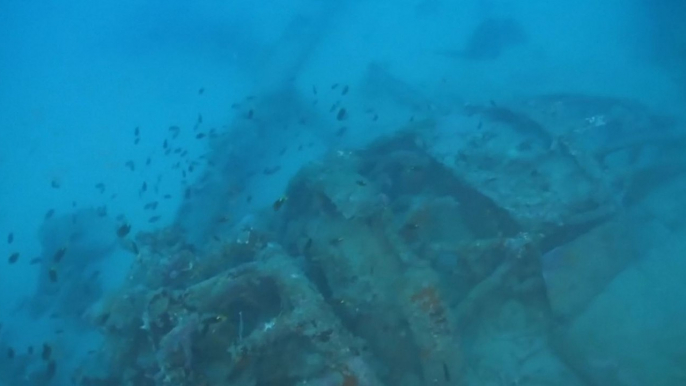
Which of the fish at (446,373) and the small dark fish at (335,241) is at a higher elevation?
the small dark fish at (335,241)

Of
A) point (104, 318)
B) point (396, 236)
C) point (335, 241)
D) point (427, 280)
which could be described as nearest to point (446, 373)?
point (427, 280)

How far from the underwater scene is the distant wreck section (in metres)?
0.04

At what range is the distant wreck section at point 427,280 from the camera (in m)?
6.53

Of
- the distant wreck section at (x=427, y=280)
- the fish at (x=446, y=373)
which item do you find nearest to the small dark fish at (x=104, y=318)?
the distant wreck section at (x=427, y=280)

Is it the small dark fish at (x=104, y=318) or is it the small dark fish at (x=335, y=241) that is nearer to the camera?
the small dark fish at (x=335, y=241)

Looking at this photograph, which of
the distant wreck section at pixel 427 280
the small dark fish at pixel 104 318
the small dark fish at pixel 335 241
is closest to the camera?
the distant wreck section at pixel 427 280

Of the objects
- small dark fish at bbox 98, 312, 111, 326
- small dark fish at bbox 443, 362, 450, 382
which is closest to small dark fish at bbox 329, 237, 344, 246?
small dark fish at bbox 443, 362, 450, 382

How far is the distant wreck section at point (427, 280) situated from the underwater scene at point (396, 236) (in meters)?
0.04

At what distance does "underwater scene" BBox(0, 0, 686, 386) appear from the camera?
6840mm

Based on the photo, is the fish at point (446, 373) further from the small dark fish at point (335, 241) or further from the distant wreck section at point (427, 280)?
the small dark fish at point (335, 241)

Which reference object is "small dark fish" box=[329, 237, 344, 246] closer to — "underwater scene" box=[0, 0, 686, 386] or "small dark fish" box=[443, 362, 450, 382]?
"underwater scene" box=[0, 0, 686, 386]

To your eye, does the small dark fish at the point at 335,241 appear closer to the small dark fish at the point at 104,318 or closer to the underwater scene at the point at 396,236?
the underwater scene at the point at 396,236

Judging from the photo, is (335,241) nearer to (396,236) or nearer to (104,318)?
(396,236)

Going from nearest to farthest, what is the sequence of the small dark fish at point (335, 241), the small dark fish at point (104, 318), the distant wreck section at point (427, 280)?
the distant wreck section at point (427, 280)
the small dark fish at point (335, 241)
the small dark fish at point (104, 318)
